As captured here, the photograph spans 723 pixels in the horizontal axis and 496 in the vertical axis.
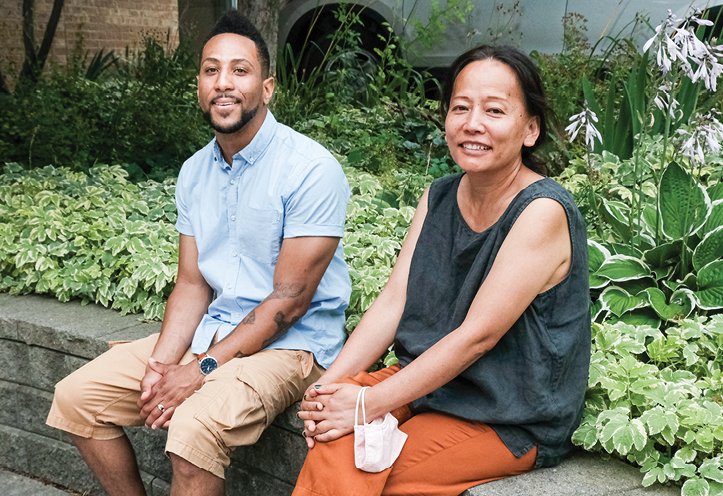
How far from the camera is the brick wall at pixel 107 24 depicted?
698cm

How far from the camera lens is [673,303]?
274 cm

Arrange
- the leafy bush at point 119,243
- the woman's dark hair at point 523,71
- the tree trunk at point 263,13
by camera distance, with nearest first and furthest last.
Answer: the woman's dark hair at point 523,71
the leafy bush at point 119,243
the tree trunk at point 263,13

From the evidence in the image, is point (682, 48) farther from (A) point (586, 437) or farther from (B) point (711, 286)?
(A) point (586, 437)

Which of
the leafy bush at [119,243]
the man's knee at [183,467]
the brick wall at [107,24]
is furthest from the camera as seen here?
the brick wall at [107,24]

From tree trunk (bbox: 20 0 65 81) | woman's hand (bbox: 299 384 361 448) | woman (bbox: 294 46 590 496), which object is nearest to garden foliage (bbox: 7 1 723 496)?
woman (bbox: 294 46 590 496)

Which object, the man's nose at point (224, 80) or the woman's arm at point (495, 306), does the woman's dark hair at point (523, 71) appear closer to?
the woman's arm at point (495, 306)

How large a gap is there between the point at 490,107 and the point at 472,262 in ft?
1.43

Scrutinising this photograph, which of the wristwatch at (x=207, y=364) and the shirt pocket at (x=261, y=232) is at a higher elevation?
the shirt pocket at (x=261, y=232)

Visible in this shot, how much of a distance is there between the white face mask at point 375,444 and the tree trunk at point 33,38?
5801mm

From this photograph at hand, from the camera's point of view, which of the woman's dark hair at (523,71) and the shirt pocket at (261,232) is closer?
the woman's dark hair at (523,71)

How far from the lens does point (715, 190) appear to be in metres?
3.12

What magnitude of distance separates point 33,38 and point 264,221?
5.50 meters

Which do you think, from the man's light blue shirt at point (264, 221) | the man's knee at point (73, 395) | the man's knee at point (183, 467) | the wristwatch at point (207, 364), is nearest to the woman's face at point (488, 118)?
the man's light blue shirt at point (264, 221)

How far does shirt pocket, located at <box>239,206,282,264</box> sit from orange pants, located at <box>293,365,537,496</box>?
0.77 metres
